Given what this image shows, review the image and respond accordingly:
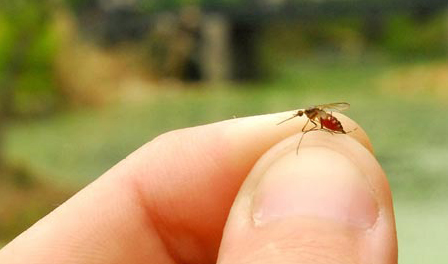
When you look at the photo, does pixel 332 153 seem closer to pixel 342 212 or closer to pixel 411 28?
pixel 342 212

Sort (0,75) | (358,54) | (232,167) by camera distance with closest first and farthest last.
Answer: (232,167) → (0,75) → (358,54)

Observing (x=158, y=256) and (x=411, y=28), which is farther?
(x=411, y=28)

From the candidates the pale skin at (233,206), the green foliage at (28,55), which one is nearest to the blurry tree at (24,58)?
the green foliage at (28,55)

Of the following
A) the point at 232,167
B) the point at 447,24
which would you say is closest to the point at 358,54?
the point at 447,24

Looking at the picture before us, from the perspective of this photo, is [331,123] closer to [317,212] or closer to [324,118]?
[324,118]

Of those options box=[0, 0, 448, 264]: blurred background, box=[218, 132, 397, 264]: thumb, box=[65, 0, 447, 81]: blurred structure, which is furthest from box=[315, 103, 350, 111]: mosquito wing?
box=[65, 0, 447, 81]: blurred structure

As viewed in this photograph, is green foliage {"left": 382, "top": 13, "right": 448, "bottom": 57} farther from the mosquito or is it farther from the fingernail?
the fingernail
